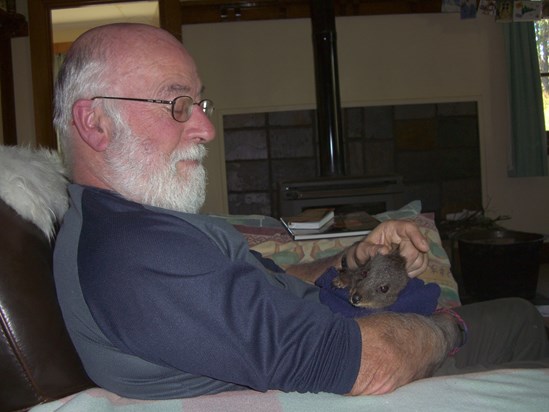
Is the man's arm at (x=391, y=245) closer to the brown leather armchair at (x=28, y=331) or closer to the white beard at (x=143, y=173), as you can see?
the white beard at (x=143, y=173)

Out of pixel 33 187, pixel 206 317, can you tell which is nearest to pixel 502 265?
pixel 206 317

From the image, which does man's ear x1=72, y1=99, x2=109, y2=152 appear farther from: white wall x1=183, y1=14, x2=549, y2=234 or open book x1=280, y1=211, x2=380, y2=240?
white wall x1=183, y1=14, x2=549, y2=234

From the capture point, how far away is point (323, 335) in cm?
74

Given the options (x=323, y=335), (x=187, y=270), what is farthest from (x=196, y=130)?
(x=323, y=335)

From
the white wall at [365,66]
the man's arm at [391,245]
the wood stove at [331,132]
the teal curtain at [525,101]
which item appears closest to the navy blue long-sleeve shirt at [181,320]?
the man's arm at [391,245]

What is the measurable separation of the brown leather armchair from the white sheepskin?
0.02m

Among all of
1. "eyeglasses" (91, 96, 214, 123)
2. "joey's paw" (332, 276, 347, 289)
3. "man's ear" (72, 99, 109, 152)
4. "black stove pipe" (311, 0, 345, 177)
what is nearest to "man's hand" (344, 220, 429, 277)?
"joey's paw" (332, 276, 347, 289)

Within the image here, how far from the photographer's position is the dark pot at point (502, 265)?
229 cm

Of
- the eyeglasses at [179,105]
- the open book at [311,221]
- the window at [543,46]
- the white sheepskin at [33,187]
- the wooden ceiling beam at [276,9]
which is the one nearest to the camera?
the white sheepskin at [33,187]

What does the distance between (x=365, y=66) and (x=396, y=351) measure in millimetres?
3345

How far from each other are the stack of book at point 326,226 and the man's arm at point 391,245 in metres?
Answer: 0.32

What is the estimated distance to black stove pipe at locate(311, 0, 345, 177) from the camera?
3.39 meters

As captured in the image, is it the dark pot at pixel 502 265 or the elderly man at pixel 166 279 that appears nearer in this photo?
the elderly man at pixel 166 279

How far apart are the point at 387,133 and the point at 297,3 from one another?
1.18 m
